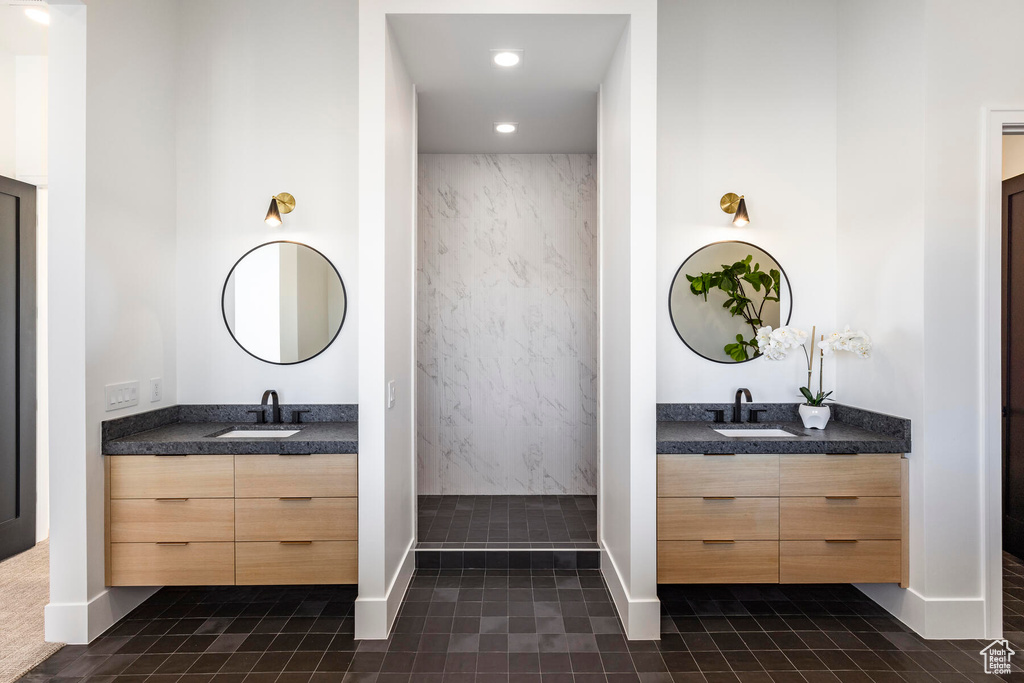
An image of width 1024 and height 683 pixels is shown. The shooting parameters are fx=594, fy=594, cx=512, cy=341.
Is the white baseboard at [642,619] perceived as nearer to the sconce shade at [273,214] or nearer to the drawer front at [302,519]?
the drawer front at [302,519]

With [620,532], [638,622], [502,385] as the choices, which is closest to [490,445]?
[502,385]

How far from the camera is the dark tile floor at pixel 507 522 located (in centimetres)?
331

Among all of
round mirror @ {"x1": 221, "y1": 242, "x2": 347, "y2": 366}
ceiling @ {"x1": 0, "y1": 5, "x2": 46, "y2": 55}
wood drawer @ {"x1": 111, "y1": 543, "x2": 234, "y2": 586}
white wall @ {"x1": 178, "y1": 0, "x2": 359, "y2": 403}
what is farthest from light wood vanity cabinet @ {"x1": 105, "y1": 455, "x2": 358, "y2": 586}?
ceiling @ {"x1": 0, "y1": 5, "x2": 46, "y2": 55}

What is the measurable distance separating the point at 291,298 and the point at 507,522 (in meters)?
1.85

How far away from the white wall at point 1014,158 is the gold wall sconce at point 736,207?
168 centimetres

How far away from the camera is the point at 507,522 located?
3.68 m

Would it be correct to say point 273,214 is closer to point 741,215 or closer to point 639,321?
point 639,321

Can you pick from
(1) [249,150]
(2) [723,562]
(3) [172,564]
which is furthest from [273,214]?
(2) [723,562]

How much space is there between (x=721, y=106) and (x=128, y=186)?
299 centimetres

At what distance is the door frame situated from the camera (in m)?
2.50

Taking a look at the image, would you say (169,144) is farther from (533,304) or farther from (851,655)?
(851,655)

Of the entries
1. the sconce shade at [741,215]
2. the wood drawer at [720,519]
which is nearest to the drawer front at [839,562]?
the wood drawer at [720,519]

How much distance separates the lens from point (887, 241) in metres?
2.74

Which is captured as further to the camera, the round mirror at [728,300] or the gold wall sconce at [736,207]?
the round mirror at [728,300]
